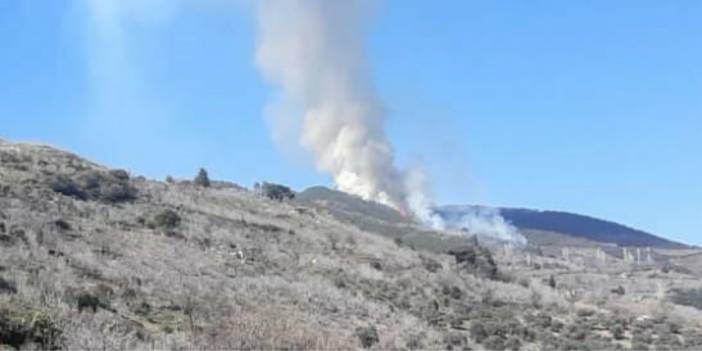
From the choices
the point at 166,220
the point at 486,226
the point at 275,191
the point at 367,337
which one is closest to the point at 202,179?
the point at 275,191

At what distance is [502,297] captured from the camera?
38719 millimetres

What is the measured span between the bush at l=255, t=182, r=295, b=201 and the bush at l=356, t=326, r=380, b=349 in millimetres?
42520

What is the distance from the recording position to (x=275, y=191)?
2640 inches

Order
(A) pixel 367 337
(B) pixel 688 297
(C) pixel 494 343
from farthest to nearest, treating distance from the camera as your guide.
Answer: (B) pixel 688 297
(C) pixel 494 343
(A) pixel 367 337

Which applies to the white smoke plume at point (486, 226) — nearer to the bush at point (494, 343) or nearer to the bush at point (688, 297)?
the bush at point (688, 297)

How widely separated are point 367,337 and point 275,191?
47.1 metres

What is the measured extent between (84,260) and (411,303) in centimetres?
1150

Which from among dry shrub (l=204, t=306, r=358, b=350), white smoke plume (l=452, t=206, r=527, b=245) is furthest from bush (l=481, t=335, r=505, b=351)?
white smoke plume (l=452, t=206, r=527, b=245)

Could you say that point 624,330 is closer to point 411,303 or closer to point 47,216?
→ point 411,303

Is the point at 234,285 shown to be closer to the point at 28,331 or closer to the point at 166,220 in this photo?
the point at 166,220

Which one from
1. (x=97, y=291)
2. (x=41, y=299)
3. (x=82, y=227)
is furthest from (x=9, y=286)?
(x=82, y=227)

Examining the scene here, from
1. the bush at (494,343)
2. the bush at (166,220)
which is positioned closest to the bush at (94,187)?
the bush at (166,220)

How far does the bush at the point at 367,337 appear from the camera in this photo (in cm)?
1987

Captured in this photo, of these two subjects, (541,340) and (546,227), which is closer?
(541,340)
